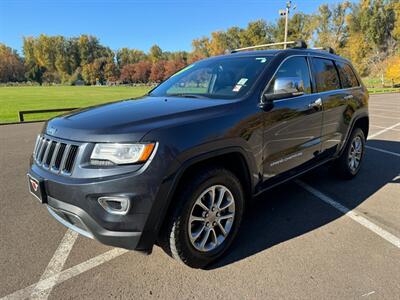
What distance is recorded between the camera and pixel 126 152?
220 cm

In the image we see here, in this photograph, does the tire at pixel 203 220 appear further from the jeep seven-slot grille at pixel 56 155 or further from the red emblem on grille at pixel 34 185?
the red emblem on grille at pixel 34 185

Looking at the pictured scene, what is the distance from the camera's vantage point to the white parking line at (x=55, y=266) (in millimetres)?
2450

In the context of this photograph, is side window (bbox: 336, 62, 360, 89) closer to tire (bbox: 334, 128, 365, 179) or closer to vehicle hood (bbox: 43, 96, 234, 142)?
tire (bbox: 334, 128, 365, 179)

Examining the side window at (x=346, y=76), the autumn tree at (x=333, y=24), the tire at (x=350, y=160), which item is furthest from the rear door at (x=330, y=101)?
the autumn tree at (x=333, y=24)

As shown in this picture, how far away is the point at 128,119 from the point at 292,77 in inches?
76.0

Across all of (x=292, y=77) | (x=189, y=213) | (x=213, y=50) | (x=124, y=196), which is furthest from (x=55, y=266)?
(x=213, y=50)

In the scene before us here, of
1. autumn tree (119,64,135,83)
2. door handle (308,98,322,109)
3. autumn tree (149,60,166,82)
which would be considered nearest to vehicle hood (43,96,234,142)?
door handle (308,98,322,109)

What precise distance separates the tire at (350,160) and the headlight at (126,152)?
3.48m

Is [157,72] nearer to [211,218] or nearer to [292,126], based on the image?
[292,126]

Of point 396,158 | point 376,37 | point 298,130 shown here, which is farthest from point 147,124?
point 376,37

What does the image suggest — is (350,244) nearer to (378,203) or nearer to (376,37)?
(378,203)

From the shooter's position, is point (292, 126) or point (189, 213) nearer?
point (189, 213)

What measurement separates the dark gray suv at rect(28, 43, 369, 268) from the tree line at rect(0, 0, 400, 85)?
103ft

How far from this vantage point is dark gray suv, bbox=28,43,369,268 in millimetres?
2203
